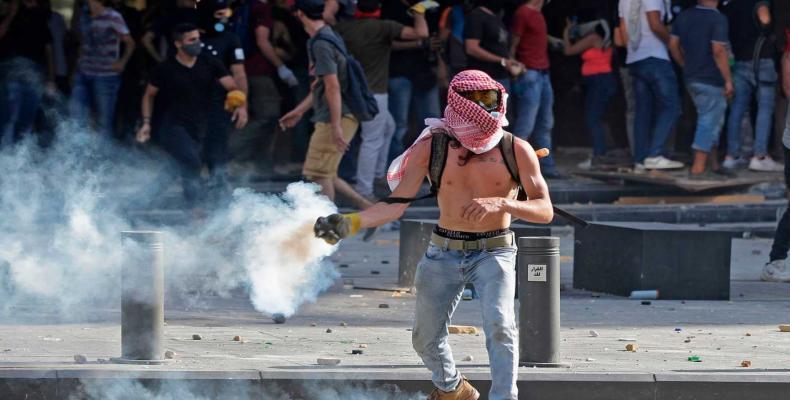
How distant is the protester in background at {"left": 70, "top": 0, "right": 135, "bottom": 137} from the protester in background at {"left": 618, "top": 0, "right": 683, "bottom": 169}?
5017 millimetres

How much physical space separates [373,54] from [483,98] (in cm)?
729

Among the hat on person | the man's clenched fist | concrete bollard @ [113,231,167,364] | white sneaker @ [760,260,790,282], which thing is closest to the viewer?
the man's clenched fist

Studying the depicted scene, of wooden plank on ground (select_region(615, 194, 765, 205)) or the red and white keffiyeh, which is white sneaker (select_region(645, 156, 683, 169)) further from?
the red and white keffiyeh

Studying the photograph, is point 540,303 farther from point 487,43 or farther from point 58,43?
point 58,43

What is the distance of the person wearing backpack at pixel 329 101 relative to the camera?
1198 centimetres

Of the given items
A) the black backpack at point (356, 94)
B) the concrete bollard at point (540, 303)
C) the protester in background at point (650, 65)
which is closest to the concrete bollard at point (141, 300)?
the concrete bollard at point (540, 303)

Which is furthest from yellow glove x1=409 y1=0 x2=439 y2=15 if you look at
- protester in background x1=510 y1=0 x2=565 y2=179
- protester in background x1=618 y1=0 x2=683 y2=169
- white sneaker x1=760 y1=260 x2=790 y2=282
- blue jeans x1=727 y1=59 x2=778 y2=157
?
white sneaker x1=760 y1=260 x2=790 y2=282

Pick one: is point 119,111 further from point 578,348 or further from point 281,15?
point 578,348

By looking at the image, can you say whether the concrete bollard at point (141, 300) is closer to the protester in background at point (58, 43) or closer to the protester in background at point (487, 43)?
the protester in background at point (487, 43)

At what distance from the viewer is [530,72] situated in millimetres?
15445

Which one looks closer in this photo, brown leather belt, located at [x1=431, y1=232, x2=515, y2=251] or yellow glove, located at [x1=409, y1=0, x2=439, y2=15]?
brown leather belt, located at [x1=431, y1=232, x2=515, y2=251]

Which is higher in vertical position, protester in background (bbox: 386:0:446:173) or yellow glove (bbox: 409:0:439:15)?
yellow glove (bbox: 409:0:439:15)

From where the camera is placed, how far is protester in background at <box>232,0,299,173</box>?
15.1 m

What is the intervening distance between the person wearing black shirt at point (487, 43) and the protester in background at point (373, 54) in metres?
0.67
